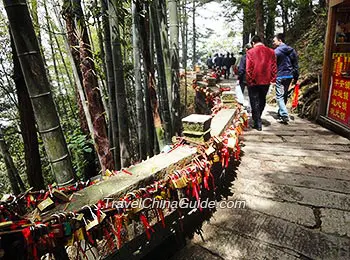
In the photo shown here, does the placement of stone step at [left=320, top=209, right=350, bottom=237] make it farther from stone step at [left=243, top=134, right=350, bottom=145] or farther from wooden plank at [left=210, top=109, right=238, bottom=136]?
stone step at [left=243, top=134, right=350, bottom=145]

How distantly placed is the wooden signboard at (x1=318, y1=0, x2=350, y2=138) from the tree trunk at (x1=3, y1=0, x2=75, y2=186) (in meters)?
4.12

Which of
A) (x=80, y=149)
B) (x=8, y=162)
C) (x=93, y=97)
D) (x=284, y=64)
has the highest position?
(x=284, y=64)

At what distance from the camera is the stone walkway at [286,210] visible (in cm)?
184

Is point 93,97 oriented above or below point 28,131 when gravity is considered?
above

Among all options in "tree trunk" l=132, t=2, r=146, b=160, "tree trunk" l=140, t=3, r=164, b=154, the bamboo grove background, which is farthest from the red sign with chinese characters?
"tree trunk" l=132, t=2, r=146, b=160

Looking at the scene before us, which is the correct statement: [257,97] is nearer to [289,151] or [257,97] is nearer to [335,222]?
[289,151]

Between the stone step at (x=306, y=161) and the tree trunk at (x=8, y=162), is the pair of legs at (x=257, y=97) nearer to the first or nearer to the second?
the stone step at (x=306, y=161)

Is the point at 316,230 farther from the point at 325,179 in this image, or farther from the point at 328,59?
the point at 328,59

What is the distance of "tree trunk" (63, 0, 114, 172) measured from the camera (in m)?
3.90

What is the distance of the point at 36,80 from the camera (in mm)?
1370

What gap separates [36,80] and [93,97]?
2.90 meters

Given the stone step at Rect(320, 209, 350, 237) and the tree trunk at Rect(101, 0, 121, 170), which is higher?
the tree trunk at Rect(101, 0, 121, 170)

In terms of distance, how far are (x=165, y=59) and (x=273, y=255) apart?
99.9 inches

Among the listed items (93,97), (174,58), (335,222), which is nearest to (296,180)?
(335,222)
